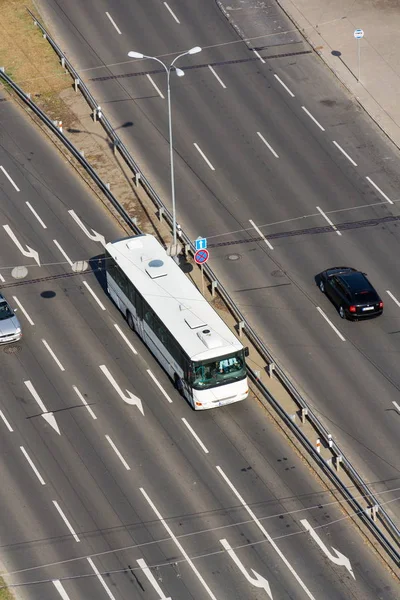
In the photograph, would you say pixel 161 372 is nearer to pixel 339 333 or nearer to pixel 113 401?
pixel 113 401

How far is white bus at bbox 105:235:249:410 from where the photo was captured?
209 feet

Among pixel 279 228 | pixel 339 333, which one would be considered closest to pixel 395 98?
pixel 279 228

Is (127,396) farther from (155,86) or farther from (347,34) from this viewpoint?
(347,34)

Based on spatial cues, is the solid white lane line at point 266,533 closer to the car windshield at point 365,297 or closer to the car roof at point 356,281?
the car windshield at point 365,297

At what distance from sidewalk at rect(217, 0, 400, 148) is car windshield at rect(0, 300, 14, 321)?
2987 cm

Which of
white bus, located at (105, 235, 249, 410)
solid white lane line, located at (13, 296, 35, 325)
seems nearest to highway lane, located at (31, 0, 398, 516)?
white bus, located at (105, 235, 249, 410)

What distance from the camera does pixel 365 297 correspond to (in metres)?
70.2

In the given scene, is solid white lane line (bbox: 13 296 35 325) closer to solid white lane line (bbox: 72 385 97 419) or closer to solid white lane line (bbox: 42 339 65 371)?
solid white lane line (bbox: 42 339 65 371)

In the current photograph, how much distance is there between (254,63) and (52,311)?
94.3 ft

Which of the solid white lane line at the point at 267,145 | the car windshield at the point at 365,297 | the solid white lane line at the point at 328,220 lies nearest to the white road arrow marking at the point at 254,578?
the car windshield at the point at 365,297

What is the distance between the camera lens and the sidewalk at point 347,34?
89375 mm

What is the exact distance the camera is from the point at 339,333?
7025 centimetres

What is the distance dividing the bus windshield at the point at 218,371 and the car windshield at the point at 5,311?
11848 millimetres

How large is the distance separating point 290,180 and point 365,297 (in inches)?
541
